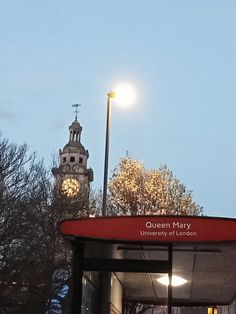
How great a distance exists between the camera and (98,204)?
44969 millimetres

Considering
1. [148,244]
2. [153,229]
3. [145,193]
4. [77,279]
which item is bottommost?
[77,279]

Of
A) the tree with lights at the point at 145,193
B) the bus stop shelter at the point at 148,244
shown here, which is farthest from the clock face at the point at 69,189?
the bus stop shelter at the point at 148,244

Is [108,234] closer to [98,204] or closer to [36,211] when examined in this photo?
[36,211]

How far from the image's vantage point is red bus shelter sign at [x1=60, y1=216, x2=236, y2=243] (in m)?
9.98

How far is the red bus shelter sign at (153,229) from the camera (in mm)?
9977

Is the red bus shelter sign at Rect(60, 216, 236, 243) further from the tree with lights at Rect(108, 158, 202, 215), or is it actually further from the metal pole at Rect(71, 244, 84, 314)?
the tree with lights at Rect(108, 158, 202, 215)

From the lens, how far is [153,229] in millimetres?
10102

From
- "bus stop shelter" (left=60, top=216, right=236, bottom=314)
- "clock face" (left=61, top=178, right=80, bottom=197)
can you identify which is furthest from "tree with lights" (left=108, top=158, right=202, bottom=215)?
"bus stop shelter" (left=60, top=216, right=236, bottom=314)

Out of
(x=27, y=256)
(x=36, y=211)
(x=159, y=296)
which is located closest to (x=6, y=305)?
(x=27, y=256)

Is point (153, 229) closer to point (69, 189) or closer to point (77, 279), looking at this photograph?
point (77, 279)

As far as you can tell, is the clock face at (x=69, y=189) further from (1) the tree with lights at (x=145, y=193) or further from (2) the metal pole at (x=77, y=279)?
(2) the metal pole at (x=77, y=279)

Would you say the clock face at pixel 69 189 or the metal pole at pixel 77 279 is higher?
the clock face at pixel 69 189

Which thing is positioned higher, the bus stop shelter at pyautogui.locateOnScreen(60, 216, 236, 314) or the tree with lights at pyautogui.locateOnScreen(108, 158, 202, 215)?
the tree with lights at pyautogui.locateOnScreen(108, 158, 202, 215)

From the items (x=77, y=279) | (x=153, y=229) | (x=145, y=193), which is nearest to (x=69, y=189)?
(x=145, y=193)
